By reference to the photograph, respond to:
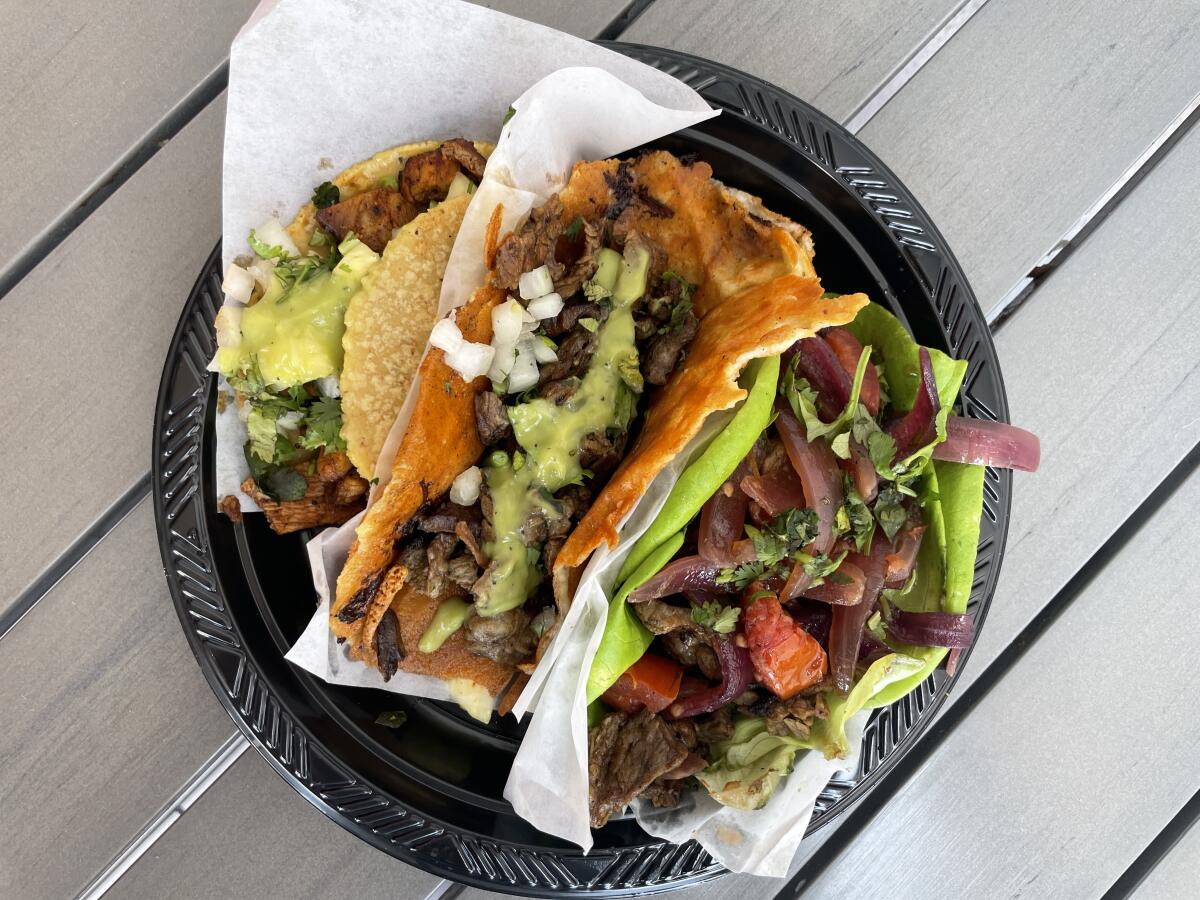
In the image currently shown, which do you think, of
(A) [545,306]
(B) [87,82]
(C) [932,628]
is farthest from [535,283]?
(B) [87,82]

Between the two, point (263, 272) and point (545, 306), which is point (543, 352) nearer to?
point (545, 306)

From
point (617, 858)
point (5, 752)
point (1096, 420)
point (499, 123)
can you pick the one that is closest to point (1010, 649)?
point (1096, 420)

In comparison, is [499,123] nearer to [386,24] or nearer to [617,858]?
[386,24]

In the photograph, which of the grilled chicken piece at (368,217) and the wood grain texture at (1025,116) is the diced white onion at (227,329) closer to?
the grilled chicken piece at (368,217)

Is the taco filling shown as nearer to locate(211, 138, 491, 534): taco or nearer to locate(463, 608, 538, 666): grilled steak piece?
locate(463, 608, 538, 666): grilled steak piece

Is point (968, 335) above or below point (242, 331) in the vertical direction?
above

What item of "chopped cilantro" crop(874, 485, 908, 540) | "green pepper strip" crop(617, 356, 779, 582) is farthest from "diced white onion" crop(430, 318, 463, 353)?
"chopped cilantro" crop(874, 485, 908, 540)

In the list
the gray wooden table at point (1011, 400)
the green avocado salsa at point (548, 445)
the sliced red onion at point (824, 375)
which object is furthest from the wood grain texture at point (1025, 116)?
the green avocado salsa at point (548, 445)
